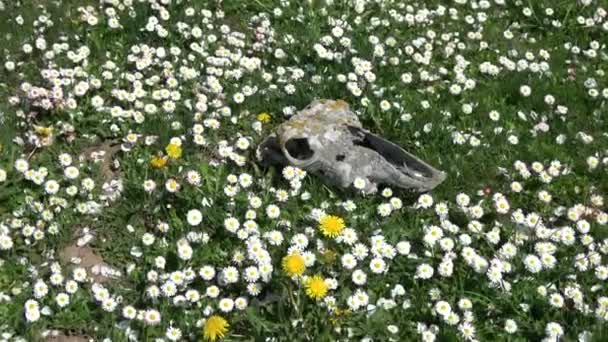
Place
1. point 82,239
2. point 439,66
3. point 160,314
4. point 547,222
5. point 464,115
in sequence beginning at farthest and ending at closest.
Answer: point 439,66, point 464,115, point 547,222, point 82,239, point 160,314

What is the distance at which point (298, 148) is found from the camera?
20.4ft

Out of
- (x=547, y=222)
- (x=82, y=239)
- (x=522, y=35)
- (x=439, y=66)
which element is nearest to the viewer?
(x=82, y=239)

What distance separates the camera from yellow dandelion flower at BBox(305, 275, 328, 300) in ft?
16.5

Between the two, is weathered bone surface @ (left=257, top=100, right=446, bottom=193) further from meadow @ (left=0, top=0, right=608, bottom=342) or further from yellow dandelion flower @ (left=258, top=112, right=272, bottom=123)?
yellow dandelion flower @ (left=258, top=112, right=272, bottom=123)

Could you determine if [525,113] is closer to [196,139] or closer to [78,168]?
[196,139]

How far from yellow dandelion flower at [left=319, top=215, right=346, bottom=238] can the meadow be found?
15 millimetres

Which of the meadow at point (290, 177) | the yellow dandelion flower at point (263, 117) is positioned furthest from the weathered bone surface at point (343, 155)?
the yellow dandelion flower at point (263, 117)

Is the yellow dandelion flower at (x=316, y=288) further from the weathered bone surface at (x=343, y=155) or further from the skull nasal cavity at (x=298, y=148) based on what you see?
the skull nasal cavity at (x=298, y=148)

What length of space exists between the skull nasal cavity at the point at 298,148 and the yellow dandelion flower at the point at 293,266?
4.24 feet

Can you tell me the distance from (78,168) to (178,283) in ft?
4.71

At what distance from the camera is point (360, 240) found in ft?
18.6

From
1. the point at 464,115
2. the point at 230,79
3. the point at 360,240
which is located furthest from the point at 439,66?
the point at 360,240

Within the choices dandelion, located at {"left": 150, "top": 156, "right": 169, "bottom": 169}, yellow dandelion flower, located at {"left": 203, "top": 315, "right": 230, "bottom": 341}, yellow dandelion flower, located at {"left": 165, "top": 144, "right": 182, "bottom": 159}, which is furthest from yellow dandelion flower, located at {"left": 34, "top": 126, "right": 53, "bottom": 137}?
yellow dandelion flower, located at {"left": 203, "top": 315, "right": 230, "bottom": 341}

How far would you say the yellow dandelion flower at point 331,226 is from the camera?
17.8ft
